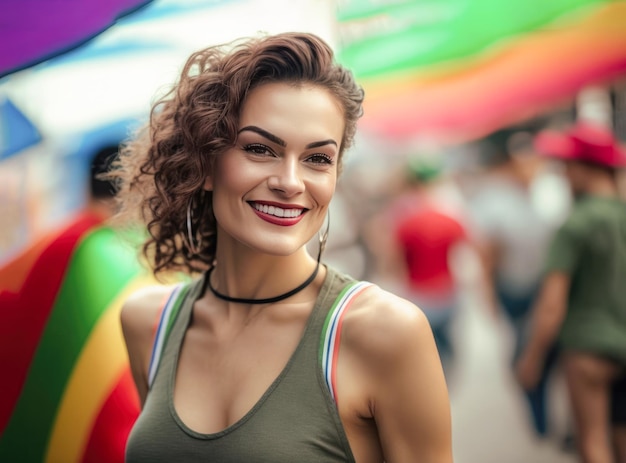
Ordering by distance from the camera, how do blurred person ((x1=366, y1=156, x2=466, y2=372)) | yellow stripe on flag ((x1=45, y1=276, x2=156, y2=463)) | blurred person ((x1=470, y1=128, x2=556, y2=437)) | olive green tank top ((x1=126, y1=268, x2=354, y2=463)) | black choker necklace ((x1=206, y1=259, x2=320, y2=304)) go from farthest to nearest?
blurred person ((x1=366, y1=156, x2=466, y2=372))
blurred person ((x1=470, y1=128, x2=556, y2=437))
yellow stripe on flag ((x1=45, y1=276, x2=156, y2=463))
black choker necklace ((x1=206, y1=259, x2=320, y2=304))
olive green tank top ((x1=126, y1=268, x2=354, y2=463))

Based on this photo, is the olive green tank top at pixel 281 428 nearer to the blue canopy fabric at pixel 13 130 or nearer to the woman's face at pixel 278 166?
the woman's face at pixel 278 166

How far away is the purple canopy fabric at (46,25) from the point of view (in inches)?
93.2

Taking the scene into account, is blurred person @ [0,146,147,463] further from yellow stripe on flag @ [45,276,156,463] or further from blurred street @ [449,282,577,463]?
blurred street @ [449,282,577,463]

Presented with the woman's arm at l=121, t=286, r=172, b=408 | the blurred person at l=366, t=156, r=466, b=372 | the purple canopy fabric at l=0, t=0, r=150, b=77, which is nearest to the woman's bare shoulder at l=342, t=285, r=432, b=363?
the woman's arm at l=121, t=286, r=172, b=408

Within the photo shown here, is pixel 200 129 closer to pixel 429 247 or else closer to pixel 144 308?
pixel 144 308

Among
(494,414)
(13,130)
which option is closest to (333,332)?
(13,130)

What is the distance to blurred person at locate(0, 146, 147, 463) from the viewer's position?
97.5 inches

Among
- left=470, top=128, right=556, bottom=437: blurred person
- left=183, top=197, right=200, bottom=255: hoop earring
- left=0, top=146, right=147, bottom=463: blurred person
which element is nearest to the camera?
left=183, top=197, right=200, bottom=255: hoop earring

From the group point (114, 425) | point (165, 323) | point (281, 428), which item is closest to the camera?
point (281, 428)

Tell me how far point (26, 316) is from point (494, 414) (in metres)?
4.66

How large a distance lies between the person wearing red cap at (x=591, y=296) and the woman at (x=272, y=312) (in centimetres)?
250

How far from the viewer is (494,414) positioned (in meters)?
6.48

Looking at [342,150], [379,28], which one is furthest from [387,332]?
[379,28]

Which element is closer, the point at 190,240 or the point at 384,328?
the point at 384,328
